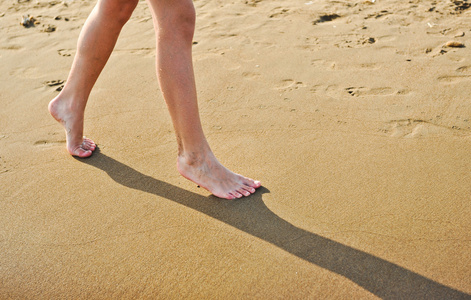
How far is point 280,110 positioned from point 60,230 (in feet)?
4.36

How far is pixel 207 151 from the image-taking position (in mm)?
1995

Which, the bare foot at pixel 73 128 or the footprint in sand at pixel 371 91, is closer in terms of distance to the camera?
the bare foot at pixel 73 128

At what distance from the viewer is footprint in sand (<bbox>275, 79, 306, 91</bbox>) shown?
280 cm

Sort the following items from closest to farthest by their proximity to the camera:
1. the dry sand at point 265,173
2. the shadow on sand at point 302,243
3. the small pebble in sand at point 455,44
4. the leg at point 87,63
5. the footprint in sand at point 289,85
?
1. the shadow on sand at point 302,243
2. the dry sand at point 265,173
3. the leg at point 87,63
4. the footprint in sand at point 289,85
5. the small pebble in sand at point 455,44

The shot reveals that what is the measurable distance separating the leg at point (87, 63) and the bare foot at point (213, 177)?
611 mm

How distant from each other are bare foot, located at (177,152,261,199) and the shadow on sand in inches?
1.7

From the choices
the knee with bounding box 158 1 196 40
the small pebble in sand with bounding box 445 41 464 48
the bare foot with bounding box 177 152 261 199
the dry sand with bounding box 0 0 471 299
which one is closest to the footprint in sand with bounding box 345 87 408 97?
the dry sand with bounding box 0 0 471 299

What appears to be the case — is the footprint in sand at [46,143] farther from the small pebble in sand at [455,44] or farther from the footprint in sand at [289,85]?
the small pebble in sand at [455,44]

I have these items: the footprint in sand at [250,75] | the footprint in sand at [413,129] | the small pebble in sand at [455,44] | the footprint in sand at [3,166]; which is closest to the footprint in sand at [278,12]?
the footprint in sand at [250,75]

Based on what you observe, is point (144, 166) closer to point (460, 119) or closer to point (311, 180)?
point (311, 180)

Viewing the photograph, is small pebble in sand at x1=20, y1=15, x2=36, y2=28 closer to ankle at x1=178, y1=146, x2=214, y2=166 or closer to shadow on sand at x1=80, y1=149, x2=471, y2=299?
shadow on sand at x1=80, y1=149, x2=471, y2=299

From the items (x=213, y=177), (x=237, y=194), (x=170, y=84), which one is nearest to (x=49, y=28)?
(x=170, y=84)

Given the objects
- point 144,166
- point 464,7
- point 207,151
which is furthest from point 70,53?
point 464,7

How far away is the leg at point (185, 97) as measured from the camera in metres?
1.78
